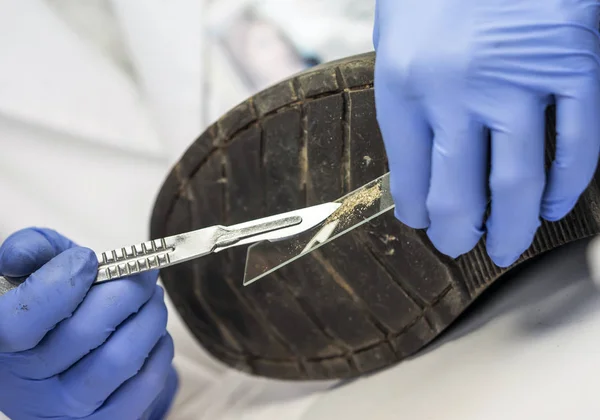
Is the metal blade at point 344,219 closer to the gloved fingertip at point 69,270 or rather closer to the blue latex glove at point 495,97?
the blue latex glove at point 495,97

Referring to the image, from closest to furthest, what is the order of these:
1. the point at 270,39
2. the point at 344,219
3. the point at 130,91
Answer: the point at 344,219 → the point at 270,39 → the point at 130,91

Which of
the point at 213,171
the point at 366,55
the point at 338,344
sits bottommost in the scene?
the point at 338,344

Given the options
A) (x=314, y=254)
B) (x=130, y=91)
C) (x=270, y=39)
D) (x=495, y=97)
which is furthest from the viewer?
(x=130, y=91)

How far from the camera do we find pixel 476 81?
602 mm

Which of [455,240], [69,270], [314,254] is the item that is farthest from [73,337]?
[455,240]

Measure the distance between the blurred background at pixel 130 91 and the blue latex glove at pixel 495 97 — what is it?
0.49m

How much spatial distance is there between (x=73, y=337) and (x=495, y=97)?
0.58 m

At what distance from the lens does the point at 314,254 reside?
0.88m

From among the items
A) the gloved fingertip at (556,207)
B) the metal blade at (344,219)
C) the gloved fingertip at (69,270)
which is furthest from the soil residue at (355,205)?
the gloved fingertip at (69,270)

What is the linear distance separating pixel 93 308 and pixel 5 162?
19.6 inches

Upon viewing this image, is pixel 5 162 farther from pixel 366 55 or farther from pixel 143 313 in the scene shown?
pixel 366 55

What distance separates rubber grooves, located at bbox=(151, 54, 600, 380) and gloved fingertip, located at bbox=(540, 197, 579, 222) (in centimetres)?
6

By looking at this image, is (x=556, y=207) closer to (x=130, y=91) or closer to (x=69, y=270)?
(x=69, y=270)

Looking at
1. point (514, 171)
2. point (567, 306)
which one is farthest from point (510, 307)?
point (514, 171)
